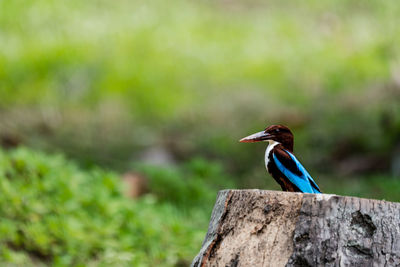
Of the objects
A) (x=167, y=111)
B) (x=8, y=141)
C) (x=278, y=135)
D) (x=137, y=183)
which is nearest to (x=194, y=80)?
(x=167, y=111)

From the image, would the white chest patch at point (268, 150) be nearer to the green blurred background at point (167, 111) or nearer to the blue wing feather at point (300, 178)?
the blue wing feather at point (300, 178)

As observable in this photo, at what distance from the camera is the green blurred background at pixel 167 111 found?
4.38 metres

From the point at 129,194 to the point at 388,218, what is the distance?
4.01 metres

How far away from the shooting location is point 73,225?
410cm

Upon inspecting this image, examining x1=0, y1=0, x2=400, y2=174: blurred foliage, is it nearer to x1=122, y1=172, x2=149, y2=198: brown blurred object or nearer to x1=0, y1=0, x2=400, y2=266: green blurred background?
x1=0, y1=0, x2=400, y2=266: green blurred background

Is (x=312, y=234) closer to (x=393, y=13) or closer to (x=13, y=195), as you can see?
(x=13, y=195)

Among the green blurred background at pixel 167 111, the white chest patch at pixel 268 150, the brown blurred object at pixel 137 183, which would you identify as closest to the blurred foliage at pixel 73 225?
the green blurred background at pixel 167 111

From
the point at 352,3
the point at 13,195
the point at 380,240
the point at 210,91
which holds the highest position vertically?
the point at 352,3

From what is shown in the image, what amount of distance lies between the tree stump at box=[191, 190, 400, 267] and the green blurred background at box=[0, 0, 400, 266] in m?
1.99

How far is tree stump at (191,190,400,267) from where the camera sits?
207 cm

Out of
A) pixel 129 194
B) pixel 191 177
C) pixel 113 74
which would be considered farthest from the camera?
Result: pixel 113 74

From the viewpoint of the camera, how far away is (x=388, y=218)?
212 cm

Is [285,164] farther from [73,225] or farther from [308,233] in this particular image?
[73,225]

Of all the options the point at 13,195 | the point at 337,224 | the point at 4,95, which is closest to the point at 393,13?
the point at 4,95
